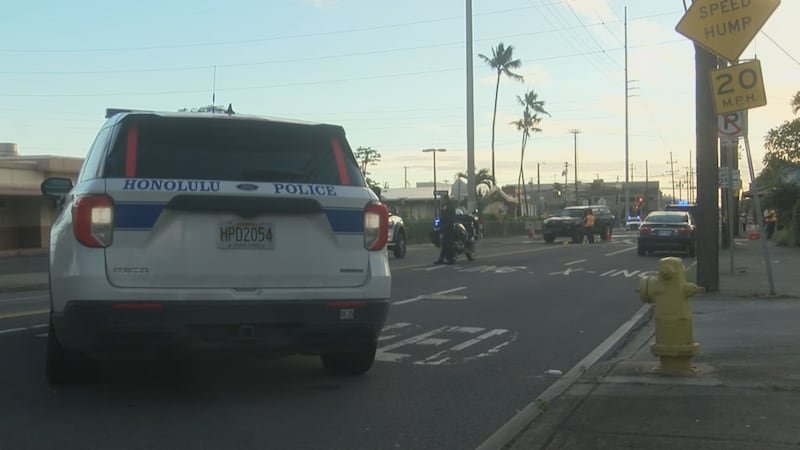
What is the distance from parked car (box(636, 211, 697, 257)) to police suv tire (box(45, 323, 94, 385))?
2222cm

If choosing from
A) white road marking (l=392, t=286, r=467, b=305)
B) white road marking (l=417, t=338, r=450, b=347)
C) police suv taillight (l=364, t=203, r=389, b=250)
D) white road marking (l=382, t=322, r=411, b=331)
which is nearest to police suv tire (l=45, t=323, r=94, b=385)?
police suv taillight (l=364, t=203, r=389, b=250)

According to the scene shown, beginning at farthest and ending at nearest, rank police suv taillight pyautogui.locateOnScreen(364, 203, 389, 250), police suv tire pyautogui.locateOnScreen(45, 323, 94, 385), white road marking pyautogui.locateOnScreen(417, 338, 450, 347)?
white road marking pyautogui.locateOnScreen(417, 338, 450, 347) → police suv tire pyautogui.locateOnScreen(45, 323, 94, 385) → police suv taillight pyautogui.locateOnScreen(364, 203, 389, 250)

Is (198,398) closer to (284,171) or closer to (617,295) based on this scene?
(284,171)

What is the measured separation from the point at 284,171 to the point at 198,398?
1866 millimetres

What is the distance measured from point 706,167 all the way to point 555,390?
8.07 metres

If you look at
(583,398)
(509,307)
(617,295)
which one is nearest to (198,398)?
(583,398)

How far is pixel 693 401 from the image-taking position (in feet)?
19.6

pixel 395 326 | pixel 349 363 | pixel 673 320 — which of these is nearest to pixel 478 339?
pixel 395 326

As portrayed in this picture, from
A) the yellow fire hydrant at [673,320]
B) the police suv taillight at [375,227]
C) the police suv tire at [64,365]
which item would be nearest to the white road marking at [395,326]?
the yellow fire hydrant at [673,320]

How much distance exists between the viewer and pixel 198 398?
634 centimetres

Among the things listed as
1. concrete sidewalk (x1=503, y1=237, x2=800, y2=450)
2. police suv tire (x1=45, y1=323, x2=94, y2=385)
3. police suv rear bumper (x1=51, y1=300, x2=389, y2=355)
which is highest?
police suv rear bumper (x1=51, y1=300, x2=389, y2=355)

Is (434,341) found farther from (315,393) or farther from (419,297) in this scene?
(419,297)

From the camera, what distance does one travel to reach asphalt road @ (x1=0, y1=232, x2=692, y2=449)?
5.37m

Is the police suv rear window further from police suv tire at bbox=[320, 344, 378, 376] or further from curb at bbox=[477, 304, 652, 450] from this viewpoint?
curb at bbox=[477, 304, 652, 450]
